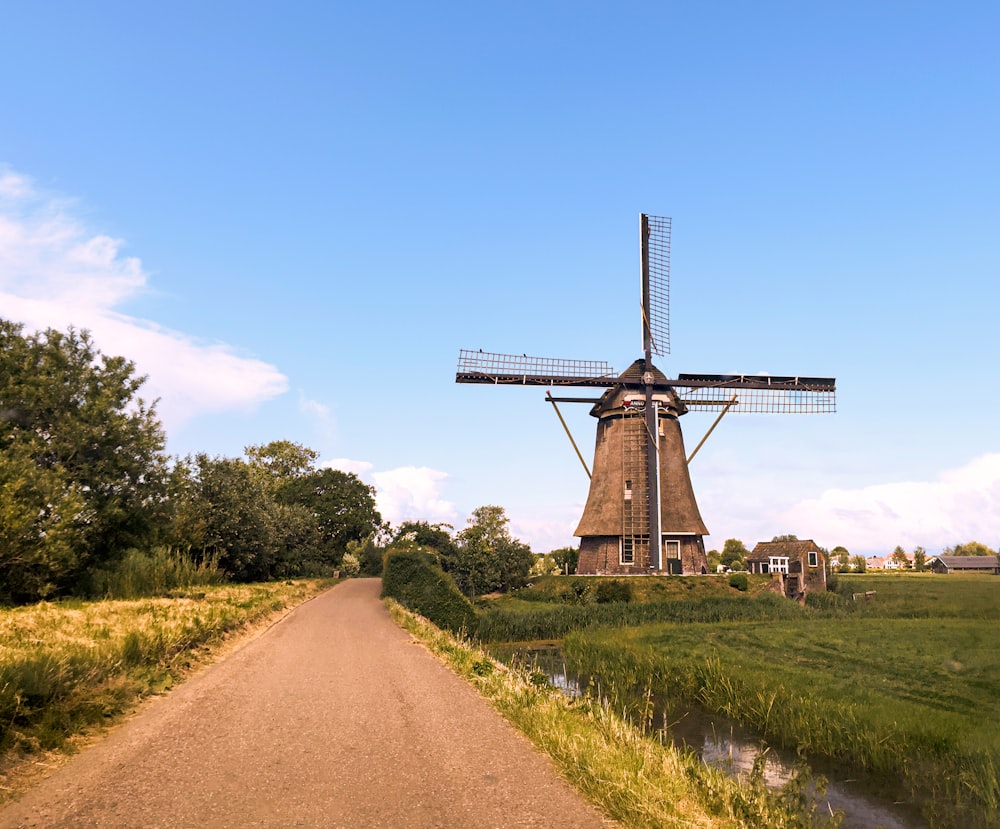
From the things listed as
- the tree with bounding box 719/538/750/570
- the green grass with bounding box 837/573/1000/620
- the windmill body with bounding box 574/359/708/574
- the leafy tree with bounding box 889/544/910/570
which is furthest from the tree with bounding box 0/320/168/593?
the leafy tree with bounding box 889/544/910/570

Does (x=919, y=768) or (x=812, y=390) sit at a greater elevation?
(x=812, y=390)

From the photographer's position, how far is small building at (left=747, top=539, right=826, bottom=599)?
60138 millimetres

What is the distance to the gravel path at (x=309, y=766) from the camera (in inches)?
268

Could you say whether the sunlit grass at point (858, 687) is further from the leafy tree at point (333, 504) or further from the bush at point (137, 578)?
the leafy tree at point (333, 504)

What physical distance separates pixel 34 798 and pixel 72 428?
26.8 metres

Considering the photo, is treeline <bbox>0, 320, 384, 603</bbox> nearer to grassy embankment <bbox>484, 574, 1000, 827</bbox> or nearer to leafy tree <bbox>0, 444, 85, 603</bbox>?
leafy tree <bbox>0, 444, 85, 603</bbox>

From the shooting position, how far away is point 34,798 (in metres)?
7.15

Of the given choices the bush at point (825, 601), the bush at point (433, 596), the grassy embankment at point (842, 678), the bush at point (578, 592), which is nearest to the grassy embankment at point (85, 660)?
the bush at point (433, 596)

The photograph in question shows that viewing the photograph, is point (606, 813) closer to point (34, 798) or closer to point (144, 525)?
point (34, 798)

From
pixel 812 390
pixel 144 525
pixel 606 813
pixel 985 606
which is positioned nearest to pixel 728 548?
pixel 812 390

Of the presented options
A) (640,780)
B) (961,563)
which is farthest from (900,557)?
(640,780)

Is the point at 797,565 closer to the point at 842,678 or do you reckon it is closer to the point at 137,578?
the point at 842,678

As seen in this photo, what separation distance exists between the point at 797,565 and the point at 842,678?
152ft

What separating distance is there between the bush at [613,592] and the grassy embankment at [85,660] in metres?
28.0
